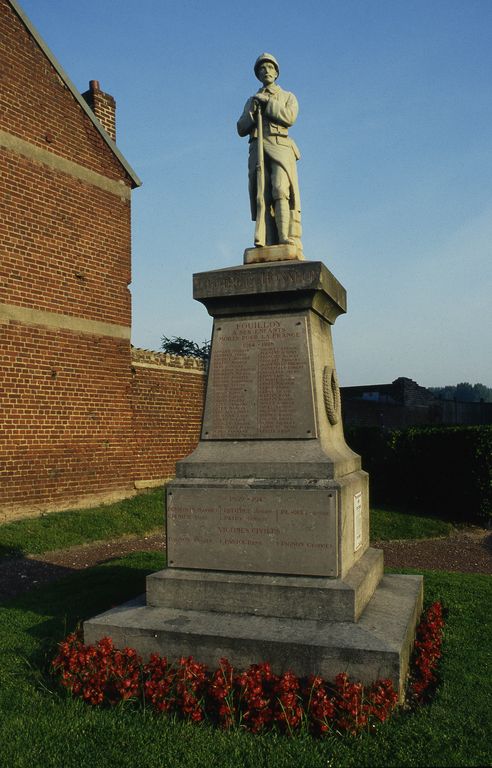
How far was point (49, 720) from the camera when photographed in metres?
3.69

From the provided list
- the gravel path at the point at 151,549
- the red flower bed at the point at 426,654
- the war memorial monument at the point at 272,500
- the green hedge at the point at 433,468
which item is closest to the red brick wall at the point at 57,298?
the gravel path at the point at 151,549

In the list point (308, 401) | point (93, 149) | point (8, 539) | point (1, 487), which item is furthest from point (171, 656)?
point (93, 149)

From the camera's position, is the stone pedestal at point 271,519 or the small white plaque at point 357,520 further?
the small white plaque at point 357,520

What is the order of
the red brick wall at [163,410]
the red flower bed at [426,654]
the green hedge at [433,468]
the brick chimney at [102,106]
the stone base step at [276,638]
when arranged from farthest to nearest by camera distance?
1. the red brick wall at [163,410]
2. the brick chimney at [102,106]
3. the green hedge at [433,468]
4. the red flower bed at [426,654]
5. the stone base step at [276,638]

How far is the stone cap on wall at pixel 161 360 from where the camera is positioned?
1361 cm

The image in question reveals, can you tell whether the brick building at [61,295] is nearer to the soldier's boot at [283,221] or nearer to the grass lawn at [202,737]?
the soldier's boot at [283,221]

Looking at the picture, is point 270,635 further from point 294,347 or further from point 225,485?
point 294,347

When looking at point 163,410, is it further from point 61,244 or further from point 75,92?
point 75,92

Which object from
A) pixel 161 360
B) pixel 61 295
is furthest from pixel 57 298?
pixel 161 360

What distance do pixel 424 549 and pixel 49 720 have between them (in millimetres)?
7692

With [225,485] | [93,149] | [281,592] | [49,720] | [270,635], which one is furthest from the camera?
[93,149]

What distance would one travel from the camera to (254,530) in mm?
4730

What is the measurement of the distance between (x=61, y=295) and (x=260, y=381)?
293 inches

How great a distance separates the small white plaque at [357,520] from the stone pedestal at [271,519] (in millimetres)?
15
